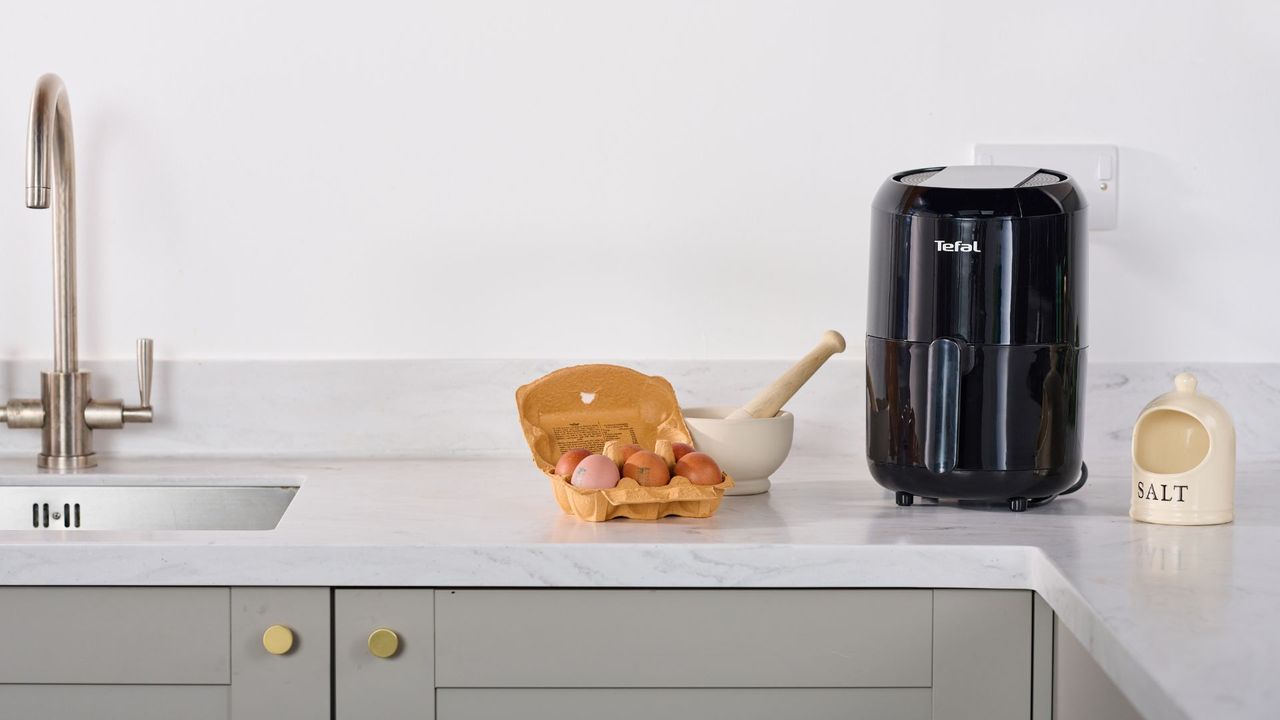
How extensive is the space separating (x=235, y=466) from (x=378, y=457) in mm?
181

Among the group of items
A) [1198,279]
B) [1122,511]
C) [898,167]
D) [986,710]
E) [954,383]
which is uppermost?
[898,167]

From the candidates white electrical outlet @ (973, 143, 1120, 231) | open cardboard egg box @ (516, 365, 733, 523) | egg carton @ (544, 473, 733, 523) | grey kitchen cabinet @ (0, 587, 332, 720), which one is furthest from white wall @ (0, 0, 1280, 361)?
grey kitchen cabinet @ (0, 587, 332, 720)

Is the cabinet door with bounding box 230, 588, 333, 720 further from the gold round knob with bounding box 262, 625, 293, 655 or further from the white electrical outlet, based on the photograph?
the white electrical outlet

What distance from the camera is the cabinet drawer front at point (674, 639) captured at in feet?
3.67

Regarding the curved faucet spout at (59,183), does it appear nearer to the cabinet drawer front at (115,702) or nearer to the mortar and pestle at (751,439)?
the cabinet drawer front at (115,702)

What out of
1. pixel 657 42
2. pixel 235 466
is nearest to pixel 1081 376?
pixel 657 42

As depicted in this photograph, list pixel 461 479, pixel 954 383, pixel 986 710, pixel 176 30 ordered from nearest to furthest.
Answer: pixel 986 710
pixel 954 383
pixel 461 479
pixel 176 30

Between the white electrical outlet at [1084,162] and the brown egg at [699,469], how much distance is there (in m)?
0.63

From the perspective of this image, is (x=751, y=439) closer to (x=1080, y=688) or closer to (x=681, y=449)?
(x=681, y=449)

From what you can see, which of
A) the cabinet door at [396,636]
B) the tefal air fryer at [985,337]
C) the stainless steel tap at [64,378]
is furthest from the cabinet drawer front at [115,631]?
the tefal air fryer at [985,337]

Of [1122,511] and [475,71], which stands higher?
[475,71]

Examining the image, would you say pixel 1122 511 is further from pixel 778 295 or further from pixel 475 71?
pixel 475 71

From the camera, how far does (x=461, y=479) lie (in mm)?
1484

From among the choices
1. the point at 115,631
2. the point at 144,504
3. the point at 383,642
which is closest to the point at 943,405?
the point at 383,642
